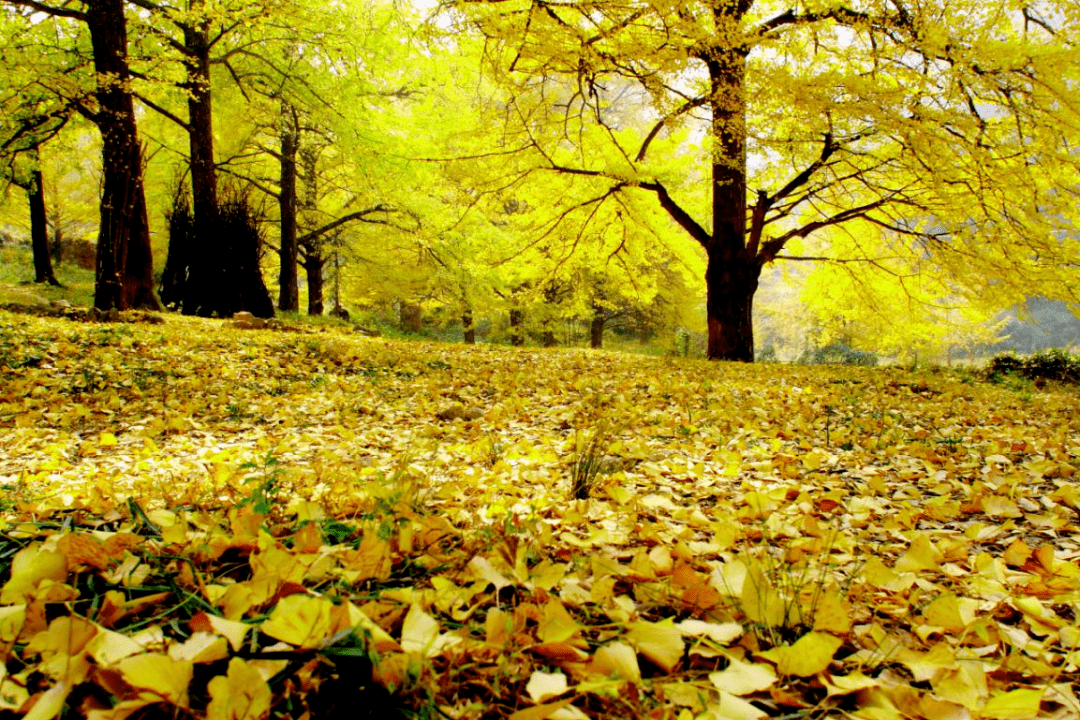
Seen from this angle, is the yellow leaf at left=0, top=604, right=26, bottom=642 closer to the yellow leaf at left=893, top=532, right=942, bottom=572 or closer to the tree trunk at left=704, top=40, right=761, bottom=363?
the yellow leaf at left=893, top=532, right=942, bottom=572

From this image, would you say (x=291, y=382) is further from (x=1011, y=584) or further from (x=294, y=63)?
(x=294, y=63)

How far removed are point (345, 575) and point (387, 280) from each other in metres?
15.2

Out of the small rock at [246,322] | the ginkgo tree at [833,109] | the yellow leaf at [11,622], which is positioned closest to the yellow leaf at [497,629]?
the yellow leaf at [11,622]

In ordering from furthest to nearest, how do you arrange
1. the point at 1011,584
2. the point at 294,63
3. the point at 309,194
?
the point at 309,194 → the point at 294,63 → the point at 1011,584

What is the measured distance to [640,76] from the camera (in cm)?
452

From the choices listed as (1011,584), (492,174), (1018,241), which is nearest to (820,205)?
(1018,241)

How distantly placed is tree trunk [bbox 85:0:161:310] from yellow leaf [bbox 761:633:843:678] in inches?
312

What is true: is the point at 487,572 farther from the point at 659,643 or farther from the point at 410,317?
the point at 410,317

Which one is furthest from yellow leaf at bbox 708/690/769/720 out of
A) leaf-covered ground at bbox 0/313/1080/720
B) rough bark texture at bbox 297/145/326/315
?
rough bark texture at bbox 297/145/326/315

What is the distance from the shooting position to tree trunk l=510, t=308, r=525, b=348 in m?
16.8

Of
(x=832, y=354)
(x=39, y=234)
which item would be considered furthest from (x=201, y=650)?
(x=832, y=354)

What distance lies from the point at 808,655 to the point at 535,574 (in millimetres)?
492

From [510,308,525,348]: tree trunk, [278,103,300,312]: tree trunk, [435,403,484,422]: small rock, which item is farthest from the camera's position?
[510,308,525,348]: tree trunk

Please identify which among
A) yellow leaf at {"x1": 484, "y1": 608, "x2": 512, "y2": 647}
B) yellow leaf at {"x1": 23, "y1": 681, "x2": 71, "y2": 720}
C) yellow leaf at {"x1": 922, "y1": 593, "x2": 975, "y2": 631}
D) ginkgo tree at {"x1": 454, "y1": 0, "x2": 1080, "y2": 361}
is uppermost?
ginkgo tree at {"x1": 454, "y1": 0, "x2": 1080, "y2": 361}
